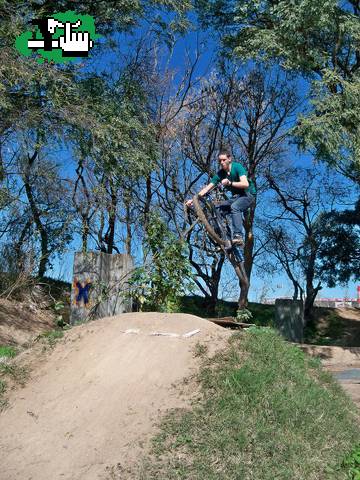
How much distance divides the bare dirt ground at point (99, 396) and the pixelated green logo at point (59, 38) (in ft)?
25.0

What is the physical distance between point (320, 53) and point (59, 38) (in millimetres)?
7523

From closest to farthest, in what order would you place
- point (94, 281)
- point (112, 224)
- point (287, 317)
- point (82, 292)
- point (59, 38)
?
point (94, 281)
point (82, 292)
point (59, 38)
point (112, 224)
point (287, 317)

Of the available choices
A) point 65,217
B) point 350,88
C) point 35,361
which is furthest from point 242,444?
point 65,217

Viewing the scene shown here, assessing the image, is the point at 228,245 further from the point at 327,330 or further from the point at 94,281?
the point at 327,330

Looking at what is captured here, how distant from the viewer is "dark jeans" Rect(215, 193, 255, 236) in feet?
23.9

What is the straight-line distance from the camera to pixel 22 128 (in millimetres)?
12508

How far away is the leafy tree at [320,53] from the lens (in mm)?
14727

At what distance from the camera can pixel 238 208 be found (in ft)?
23.9

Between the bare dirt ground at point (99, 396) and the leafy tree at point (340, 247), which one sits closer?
the bare dirt ground at point (99, 396)

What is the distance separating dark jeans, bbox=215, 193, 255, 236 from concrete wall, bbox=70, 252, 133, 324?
7.93ft

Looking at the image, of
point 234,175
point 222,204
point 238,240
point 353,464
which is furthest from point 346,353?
point 353,464

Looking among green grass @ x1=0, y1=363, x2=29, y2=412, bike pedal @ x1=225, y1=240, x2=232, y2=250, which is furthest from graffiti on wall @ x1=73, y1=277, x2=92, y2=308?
bike pedal @ x1=225, y1=240, x2=232, y2=250

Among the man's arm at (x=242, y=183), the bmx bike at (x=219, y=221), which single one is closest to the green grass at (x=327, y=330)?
the bmx bike at (x=219, y=221)

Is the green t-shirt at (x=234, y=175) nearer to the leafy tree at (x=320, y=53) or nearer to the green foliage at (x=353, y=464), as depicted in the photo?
the green foliage at (x=353, y=464)
